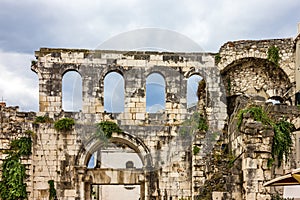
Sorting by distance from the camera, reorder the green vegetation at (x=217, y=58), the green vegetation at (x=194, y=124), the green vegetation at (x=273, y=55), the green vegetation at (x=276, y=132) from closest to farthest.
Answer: the green vegetation at (x=276, y=132) → the green vegetation at (x=194, y=124) → the green vegetation at (x=273, y=55) → the green vegetation at (x=217, y=58)

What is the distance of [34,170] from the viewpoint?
2333cm

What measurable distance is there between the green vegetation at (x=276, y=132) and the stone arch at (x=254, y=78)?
29.3 ft

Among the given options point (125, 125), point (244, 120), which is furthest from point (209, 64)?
point (244, 120)

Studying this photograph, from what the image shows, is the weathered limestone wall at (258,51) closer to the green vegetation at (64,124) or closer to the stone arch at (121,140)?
the stone arch at (121,140)

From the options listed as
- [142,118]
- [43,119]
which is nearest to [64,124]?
[43,119]

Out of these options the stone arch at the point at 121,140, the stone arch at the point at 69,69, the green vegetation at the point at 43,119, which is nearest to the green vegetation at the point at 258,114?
the stone arch at the point at 121,140

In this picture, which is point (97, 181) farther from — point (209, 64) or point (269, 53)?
point (269, 53)

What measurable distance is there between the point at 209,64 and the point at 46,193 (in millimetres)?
9247

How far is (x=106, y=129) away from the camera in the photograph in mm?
23750

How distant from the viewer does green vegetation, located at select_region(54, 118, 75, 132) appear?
23.6 metres

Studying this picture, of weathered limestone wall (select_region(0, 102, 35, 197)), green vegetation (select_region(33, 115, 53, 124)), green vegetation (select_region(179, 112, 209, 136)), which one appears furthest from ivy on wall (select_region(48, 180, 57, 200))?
green vegetation (select_region(179, 112, 209, 136))

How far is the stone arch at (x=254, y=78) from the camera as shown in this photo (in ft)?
83.8

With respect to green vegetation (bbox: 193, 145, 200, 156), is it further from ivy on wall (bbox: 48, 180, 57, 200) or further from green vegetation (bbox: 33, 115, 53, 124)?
green vegetation (bbox: 33, 115, 53, 124)

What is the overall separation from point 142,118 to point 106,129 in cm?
169
